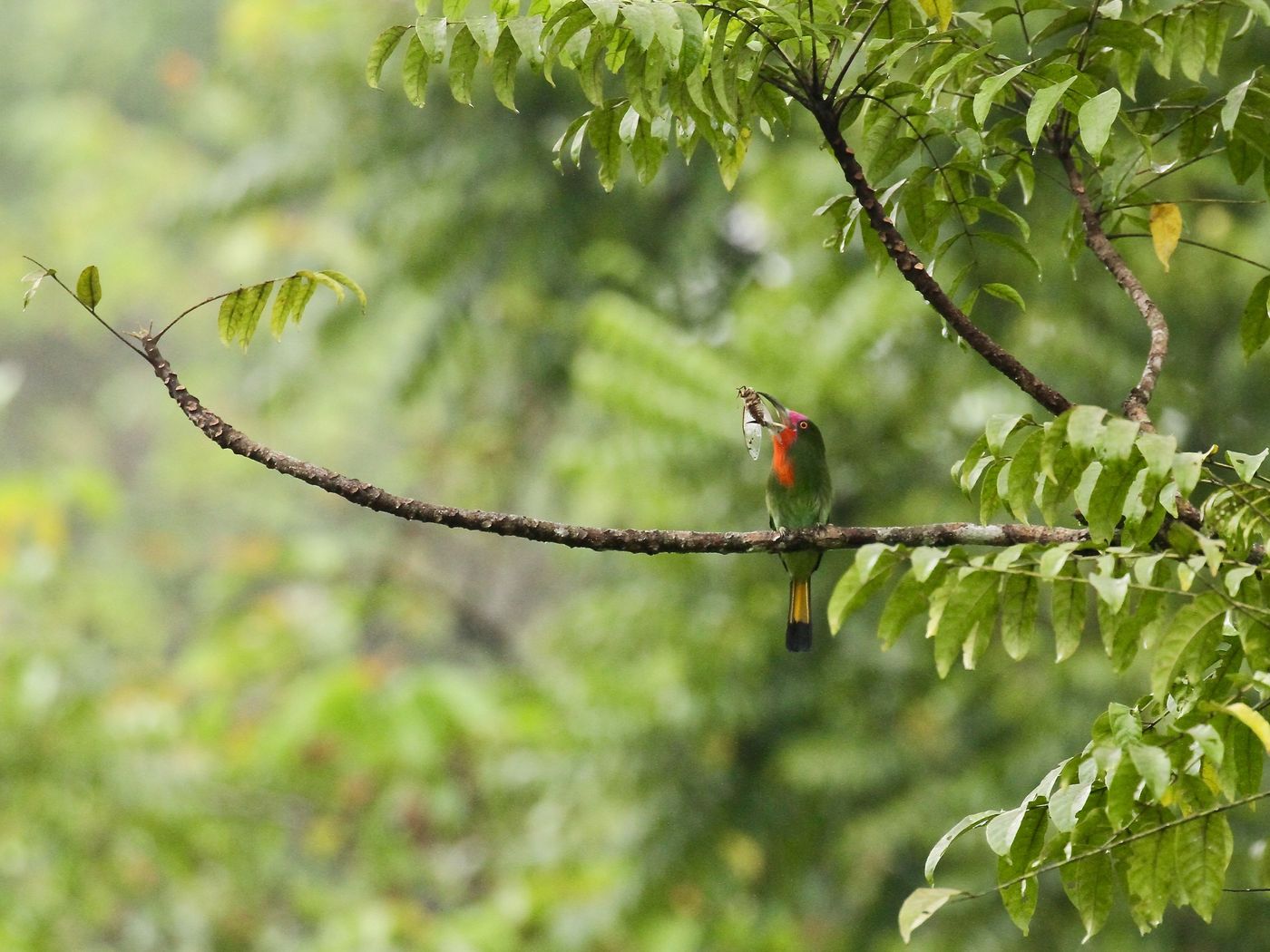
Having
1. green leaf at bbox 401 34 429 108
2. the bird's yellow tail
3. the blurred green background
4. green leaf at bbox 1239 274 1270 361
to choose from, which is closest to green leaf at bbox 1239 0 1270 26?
green leaf at bbox 1239 274 1270 361

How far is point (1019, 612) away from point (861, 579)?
22cm

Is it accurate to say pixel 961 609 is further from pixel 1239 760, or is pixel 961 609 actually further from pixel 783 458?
pixel 783 458

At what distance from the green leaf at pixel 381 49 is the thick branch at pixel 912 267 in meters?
0.48

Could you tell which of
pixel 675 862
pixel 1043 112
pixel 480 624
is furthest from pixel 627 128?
pixel 480 624

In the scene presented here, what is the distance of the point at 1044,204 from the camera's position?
15.4ft

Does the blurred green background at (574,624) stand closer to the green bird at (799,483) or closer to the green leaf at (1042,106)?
the green bird at (799,483)

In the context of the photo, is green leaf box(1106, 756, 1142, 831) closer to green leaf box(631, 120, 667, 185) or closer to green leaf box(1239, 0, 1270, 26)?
green leaf box(1239, 0, 1270, 26)

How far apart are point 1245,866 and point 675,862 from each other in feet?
7.07

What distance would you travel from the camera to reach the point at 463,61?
5.09 ft

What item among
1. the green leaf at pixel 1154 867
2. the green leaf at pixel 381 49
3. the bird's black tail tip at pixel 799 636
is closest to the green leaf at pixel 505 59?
the green leaf at pixel 381 49

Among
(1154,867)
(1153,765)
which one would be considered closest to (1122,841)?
(1154,867)

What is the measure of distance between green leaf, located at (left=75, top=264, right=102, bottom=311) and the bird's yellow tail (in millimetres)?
1440

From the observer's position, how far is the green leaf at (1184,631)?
3.99 ft

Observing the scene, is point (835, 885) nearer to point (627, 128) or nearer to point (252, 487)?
point (627, 128)
